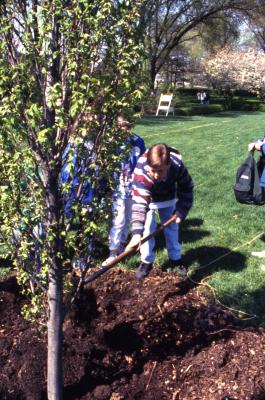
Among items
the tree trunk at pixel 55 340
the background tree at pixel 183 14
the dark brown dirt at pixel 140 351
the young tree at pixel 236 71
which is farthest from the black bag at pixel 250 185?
the young tree at pixel 236 71

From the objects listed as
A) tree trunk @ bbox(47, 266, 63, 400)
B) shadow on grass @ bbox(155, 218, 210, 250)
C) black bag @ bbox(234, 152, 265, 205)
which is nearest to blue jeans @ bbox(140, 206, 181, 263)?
shadow on grass @ bbox(155, 218, 210, 250)

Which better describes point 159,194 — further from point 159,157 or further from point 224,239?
point 224,239

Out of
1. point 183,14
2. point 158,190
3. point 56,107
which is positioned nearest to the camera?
point 56,107

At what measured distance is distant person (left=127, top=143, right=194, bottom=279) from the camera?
366 centimetres

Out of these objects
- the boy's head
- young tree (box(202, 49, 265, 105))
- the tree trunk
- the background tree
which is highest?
the background tree

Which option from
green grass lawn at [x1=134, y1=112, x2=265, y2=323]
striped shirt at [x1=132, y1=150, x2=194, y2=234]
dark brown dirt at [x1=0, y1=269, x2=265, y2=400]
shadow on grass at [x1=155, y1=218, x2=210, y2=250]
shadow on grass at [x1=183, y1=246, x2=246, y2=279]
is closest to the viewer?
dark brown dirt at [x1=0, y1=269, x2=265, y2=400]

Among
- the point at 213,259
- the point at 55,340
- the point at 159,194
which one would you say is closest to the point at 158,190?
the point at 159,194

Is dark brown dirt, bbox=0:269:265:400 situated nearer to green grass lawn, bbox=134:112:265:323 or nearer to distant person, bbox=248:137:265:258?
green grass lawn, bbox=134:112:265:323

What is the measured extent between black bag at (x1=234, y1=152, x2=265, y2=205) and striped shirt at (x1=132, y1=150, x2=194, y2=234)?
106cm

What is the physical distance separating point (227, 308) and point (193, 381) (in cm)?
112

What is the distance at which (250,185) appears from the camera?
5.10 metres

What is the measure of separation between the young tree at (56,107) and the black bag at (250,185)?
2.84m

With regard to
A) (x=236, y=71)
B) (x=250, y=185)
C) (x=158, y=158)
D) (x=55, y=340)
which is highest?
(x=236, y=71)

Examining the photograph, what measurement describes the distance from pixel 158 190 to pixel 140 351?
5.07 feet
